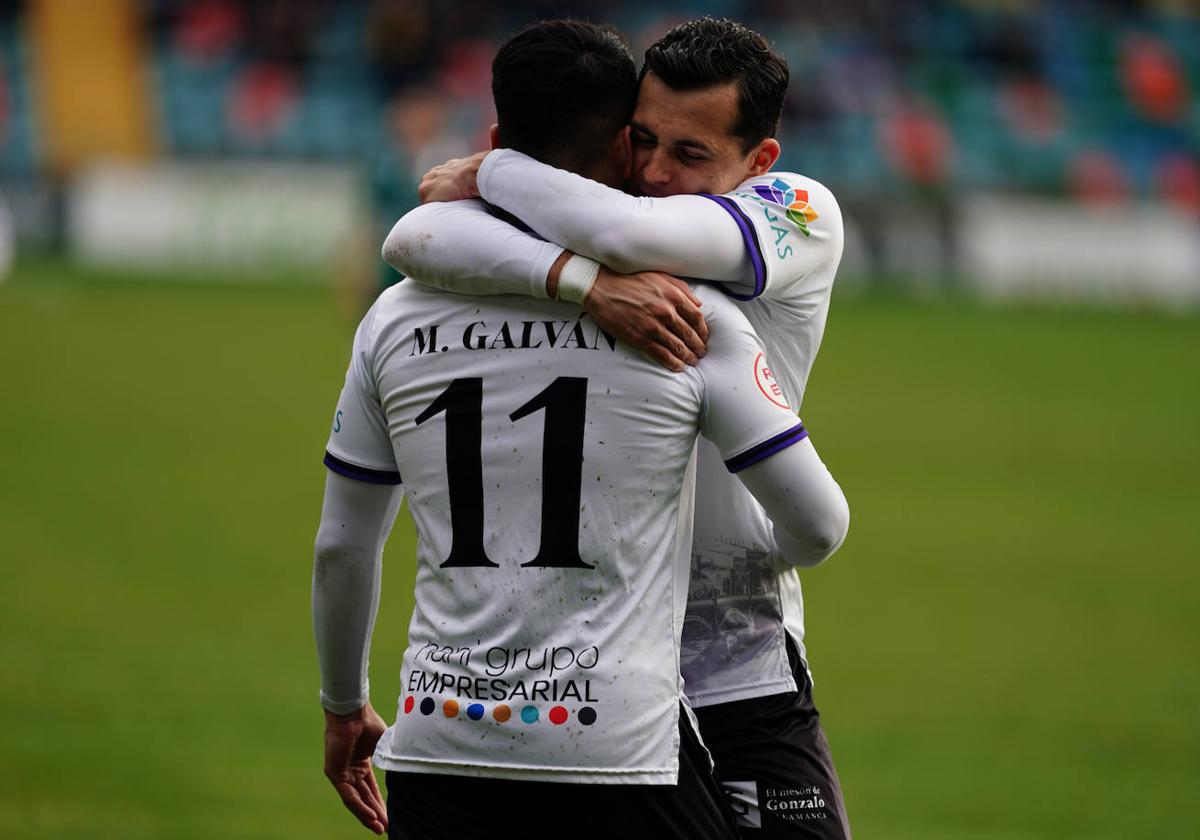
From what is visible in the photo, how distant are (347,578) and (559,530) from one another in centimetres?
53

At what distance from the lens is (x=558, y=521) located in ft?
8.56

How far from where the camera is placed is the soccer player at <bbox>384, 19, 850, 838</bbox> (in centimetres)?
265

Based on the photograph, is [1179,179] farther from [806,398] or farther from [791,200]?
[791,200]

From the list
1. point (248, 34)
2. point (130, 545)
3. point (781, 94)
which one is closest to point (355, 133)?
point (248, 34)

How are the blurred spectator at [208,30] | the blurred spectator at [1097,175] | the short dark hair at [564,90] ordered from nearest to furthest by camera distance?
1. the short dark hair at [564,90]
2. the blurred spectator at [1097,175]
3. the blurred spectator at [208,30]

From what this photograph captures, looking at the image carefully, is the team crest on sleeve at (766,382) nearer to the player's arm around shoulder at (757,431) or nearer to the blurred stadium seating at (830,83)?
the player's arm around shoulder at (757,431)

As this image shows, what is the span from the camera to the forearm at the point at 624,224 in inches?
104

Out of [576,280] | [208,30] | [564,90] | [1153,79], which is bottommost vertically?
[1153,79]

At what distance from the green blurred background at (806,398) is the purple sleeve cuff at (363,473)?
0.62 meters

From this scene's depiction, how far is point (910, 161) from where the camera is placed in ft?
93.7

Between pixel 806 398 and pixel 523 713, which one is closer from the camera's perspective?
pixel 523 713

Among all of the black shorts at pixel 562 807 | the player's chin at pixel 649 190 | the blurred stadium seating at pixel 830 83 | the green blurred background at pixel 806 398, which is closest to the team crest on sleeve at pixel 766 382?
the player's chin at pixel 649 190

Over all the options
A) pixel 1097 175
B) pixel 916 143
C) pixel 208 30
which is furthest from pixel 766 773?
pixel 208 30

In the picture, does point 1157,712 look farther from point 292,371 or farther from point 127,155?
point 127,155
